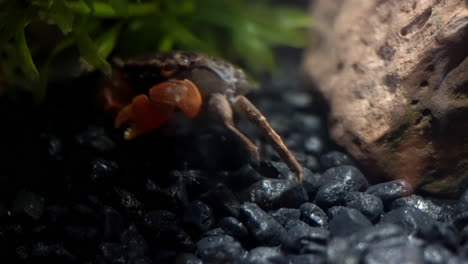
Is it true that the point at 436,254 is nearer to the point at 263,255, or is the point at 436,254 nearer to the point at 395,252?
the point at 395,252

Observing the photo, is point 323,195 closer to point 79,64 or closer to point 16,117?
point 79,64

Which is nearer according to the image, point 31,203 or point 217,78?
point 31,203

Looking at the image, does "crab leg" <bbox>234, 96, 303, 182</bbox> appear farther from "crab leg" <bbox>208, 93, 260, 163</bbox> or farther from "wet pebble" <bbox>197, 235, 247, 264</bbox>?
"wet pebble" <bbox>197, 235, 247, 264</bbox>

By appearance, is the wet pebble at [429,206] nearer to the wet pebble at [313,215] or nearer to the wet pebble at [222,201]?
the wet pebble at [313,215]

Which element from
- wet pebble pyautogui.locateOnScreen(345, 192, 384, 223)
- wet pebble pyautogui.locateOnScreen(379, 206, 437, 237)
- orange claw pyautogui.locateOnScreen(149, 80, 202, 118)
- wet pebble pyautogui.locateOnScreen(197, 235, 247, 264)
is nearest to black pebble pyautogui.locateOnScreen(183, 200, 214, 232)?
wet pebble pyautogui.locateOnScreen(197, 235, 247, 264)

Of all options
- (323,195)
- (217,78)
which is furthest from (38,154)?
(323,195)

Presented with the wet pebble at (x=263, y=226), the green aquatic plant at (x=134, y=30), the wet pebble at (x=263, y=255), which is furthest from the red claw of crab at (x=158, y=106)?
the wet pebble at (x=263, y=255)

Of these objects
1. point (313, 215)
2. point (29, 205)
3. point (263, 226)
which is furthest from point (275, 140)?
point (29, 205)
